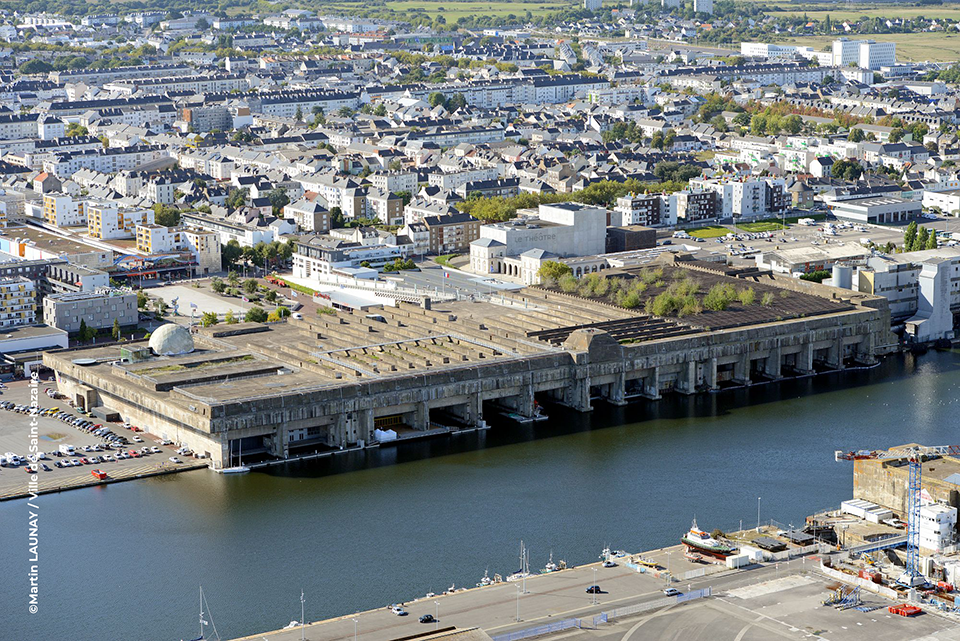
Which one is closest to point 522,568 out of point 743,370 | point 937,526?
point 937,526

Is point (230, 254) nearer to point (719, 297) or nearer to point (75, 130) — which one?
point (719, 297)

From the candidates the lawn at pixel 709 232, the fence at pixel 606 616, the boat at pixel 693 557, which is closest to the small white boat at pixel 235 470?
the boat at pixel 693 557

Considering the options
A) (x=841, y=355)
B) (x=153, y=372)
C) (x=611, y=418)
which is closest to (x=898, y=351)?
(x=841, y=355)

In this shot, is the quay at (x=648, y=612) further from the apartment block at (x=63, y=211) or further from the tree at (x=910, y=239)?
the apartment block at (x=63, y=211)

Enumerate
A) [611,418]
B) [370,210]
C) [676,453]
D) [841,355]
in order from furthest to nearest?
[370,210]
[841,355]
[611,418]
[676,453]

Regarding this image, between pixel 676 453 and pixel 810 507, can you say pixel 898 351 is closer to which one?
pixel 676 453

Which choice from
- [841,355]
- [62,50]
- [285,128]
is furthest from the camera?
[62,50]
